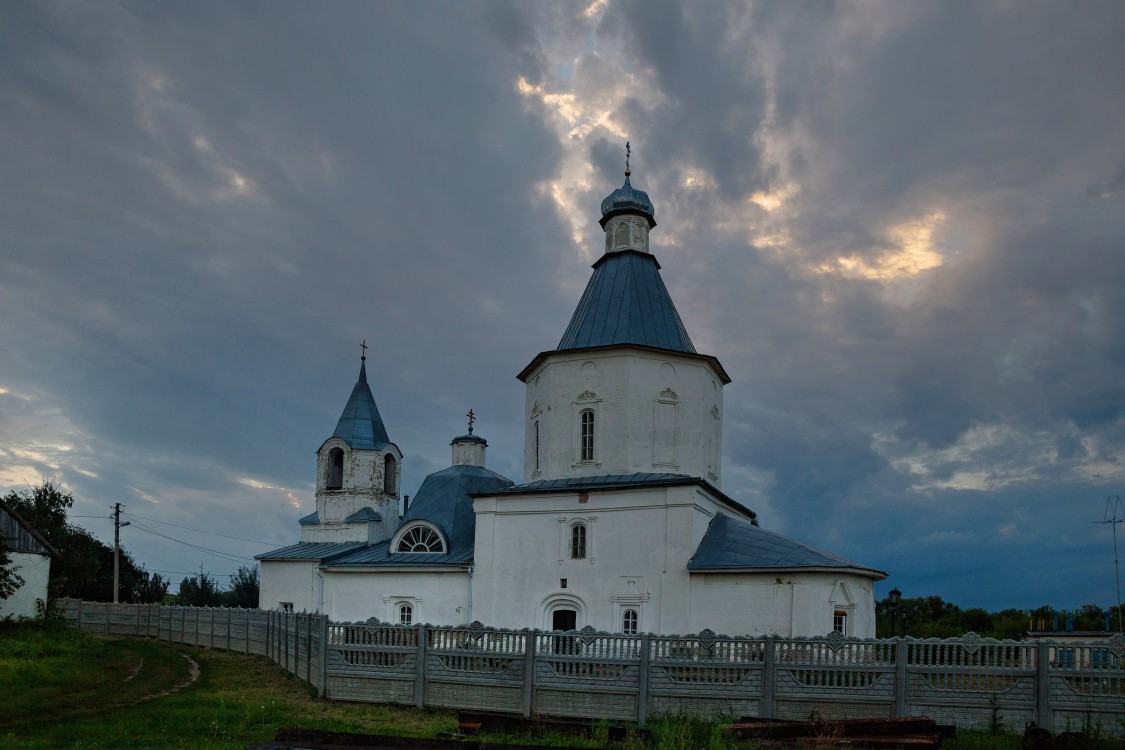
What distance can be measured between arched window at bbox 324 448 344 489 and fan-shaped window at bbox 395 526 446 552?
722 centimetres

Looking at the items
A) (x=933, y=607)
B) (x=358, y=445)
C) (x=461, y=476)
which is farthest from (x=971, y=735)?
(x=933, y=607)

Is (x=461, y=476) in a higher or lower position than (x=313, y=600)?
higher

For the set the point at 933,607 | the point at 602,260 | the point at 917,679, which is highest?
the point at 602,260

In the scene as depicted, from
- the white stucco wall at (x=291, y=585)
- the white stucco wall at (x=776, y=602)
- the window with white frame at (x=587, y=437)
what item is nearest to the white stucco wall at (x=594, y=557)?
the white stucco wall at (x=776, y=602)

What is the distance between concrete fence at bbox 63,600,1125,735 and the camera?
38.1 ft

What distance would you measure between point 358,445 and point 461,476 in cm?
576

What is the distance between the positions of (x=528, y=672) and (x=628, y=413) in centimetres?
1003

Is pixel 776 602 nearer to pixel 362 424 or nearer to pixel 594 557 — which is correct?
pixel 594 557

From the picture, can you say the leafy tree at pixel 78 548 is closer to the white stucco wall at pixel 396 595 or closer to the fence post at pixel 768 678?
the white stucco wall at pixel 396 595

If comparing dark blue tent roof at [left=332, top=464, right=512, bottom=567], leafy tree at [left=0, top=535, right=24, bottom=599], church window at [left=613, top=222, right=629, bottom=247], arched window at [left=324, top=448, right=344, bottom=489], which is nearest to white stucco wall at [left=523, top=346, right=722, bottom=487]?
dark blue tent roof at [left=332, top=464, right=512, bottom=567]

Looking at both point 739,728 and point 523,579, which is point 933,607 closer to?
point 523,579

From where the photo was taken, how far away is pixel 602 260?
26203mm

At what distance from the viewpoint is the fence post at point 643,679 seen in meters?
12.6

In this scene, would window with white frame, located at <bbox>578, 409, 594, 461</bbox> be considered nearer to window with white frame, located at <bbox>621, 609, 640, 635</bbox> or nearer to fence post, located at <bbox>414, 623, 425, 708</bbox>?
window with white frame, located at <bbox>621, 609, 640, 635</bbox>
